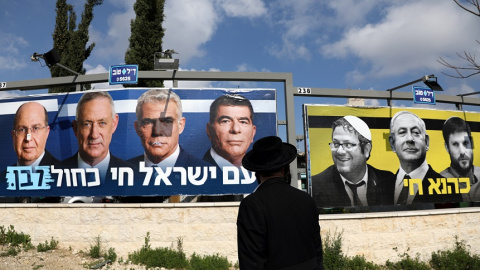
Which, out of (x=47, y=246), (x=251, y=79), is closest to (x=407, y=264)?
(x=251, y=79)

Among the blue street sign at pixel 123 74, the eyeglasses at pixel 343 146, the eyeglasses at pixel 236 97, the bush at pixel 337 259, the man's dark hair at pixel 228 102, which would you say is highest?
the blue street sign at pixel 123 74

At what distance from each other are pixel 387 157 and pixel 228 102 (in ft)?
19.1

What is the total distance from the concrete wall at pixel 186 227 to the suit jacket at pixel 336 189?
2.22 ft

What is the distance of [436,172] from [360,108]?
371cm

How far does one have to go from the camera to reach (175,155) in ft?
32.0

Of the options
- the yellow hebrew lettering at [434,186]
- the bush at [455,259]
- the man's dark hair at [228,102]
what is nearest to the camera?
the bush at [455,259]

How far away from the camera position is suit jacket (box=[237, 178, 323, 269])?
2.36 metres

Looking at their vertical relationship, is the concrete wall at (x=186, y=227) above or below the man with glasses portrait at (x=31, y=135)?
below

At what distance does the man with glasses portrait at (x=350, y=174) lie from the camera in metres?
10.1

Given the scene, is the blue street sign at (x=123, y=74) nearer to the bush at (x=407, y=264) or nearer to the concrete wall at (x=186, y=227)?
the concrete wall at (x=186, y=227)

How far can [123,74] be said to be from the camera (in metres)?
10.1

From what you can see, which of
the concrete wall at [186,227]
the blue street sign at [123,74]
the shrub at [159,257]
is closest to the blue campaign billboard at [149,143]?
the blue street sign at [123,74]

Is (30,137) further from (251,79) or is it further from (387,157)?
(387,157)

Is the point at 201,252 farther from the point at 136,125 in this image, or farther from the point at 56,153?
the point at 56,153
